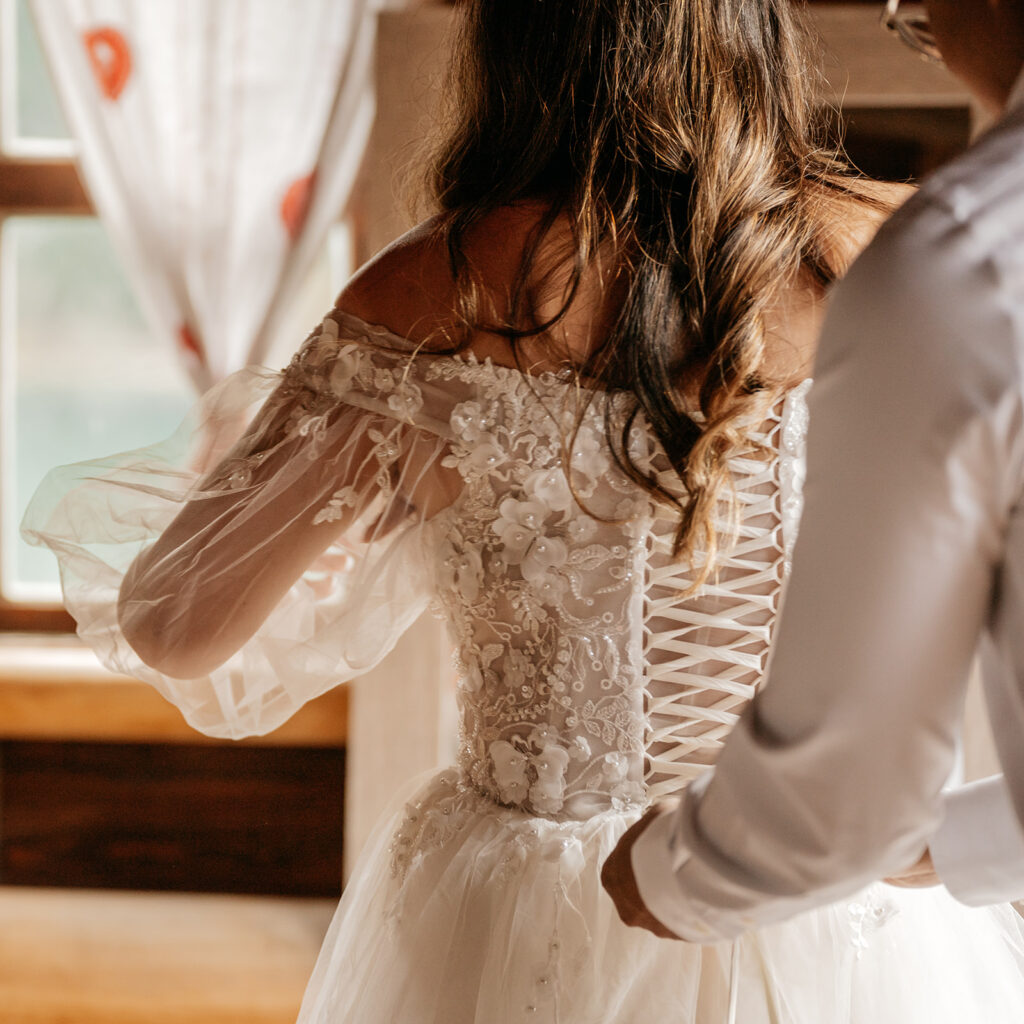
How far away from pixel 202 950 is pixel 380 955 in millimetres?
1463

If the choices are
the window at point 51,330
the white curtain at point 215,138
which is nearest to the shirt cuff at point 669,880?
the white curtain at point 215,138

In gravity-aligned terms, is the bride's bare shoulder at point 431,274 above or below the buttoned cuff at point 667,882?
above

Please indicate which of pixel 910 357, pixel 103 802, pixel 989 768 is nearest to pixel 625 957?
pixel 910 357

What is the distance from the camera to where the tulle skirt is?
76cm

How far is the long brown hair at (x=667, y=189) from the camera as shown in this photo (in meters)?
0.76

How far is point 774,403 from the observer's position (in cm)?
79

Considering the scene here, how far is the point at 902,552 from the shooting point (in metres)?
0.47

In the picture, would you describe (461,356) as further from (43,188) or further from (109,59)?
(43,188)

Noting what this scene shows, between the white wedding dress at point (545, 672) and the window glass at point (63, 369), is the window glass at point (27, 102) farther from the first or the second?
the white wedding dress at point (545, 672)

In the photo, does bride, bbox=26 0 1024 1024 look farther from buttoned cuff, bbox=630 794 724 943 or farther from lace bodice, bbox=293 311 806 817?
buttoned cuff, bbox=630 794 724 943

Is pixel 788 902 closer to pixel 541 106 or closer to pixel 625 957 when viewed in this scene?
pixel 625 957

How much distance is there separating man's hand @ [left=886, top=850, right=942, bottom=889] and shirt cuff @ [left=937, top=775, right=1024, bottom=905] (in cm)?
2

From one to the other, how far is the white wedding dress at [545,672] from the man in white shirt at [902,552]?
263mm

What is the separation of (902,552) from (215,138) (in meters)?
2.03
